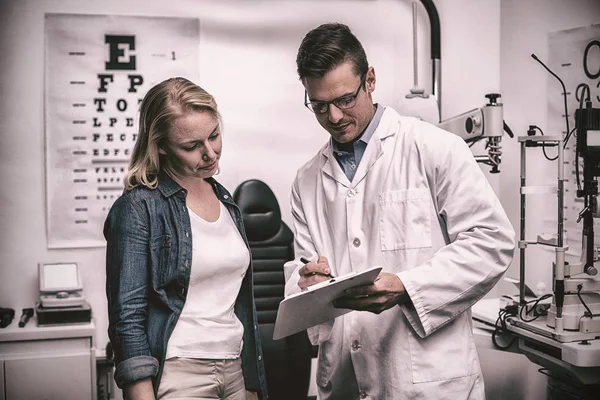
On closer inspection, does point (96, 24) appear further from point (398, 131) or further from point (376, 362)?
point (376, 362)

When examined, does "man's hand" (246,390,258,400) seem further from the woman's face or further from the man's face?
the man's face

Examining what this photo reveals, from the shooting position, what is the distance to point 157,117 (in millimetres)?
1471

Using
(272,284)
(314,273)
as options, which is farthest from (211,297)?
(272,284)

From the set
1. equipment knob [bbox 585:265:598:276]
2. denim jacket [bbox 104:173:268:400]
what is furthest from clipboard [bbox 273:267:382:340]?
equipment knob [bbox 585:265:598:276]

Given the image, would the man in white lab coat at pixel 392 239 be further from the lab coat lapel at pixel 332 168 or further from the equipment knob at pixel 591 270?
the equipment knob at pixel 591 270

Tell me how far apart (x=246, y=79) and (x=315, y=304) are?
6.57 ft

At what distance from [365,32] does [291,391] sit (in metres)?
1.85

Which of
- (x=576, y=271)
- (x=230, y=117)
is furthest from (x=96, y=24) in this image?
(x=576, y=271)

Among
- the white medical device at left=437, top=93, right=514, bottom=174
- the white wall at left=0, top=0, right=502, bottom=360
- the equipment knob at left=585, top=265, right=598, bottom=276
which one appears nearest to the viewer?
the equipment knob at left=585, top=265, right=598, bottom=276

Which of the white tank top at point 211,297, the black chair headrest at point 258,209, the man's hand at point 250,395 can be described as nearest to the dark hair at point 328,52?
the white tank top at point 211,297

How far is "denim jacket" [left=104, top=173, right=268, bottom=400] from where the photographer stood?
1.37 metres

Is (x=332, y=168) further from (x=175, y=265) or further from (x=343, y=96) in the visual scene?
(x=175, y=265)

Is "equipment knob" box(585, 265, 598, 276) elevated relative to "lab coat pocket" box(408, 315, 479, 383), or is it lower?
elevated

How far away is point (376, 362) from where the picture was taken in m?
1.53
